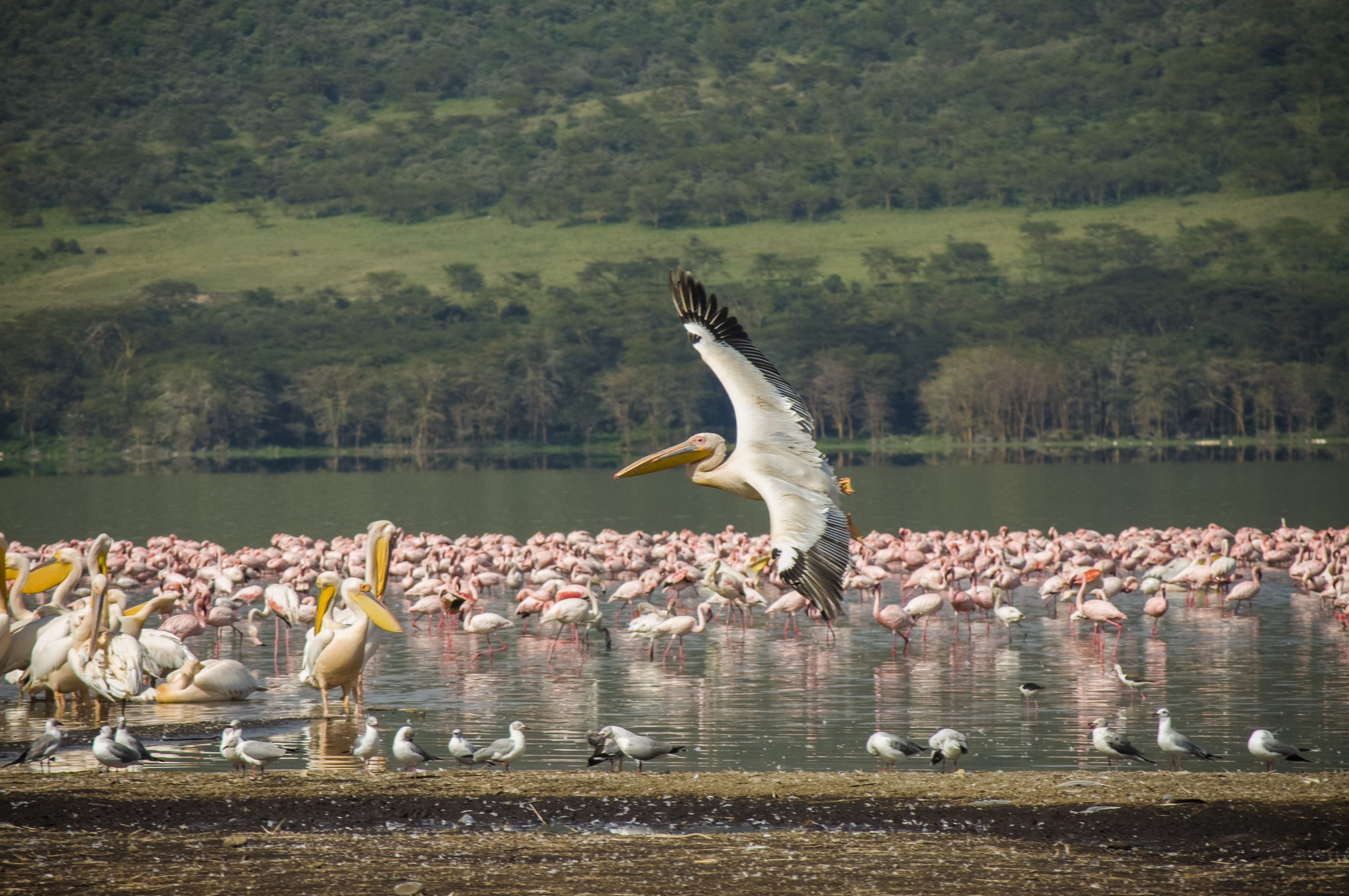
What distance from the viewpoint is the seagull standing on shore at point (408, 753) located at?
933 cm

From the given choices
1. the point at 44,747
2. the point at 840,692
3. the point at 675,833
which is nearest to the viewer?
the point at 675,833

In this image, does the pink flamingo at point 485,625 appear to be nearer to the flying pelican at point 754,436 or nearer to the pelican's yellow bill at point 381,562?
the pelican's yellow bill at point 381,562

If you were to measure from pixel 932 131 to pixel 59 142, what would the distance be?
108222 mm

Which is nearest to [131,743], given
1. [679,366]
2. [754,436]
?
[754,436]

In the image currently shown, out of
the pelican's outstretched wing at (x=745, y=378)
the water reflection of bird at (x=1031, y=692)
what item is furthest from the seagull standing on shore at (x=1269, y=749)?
the pelican's outstretched wing at (x=745, y=378)

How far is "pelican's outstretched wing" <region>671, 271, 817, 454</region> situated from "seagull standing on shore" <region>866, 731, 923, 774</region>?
1912 millimetres

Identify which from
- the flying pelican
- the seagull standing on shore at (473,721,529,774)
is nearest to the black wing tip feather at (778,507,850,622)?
the flying pelican

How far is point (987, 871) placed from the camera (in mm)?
6883

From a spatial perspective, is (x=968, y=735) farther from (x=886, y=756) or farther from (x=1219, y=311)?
(x=1219, y=311)

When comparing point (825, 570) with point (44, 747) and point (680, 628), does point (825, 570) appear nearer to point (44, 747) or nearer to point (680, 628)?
point (44, 747)

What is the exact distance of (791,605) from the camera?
54.5 feet

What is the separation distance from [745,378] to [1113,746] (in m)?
3.30

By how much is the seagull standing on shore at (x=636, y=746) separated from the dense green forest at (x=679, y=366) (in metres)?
92.2

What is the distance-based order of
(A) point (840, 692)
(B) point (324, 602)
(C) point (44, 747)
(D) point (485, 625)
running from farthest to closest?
(D) point (485, 625) < (A) point (840, 692) < (B) point (324, 602) < (C) point (44, 747)
